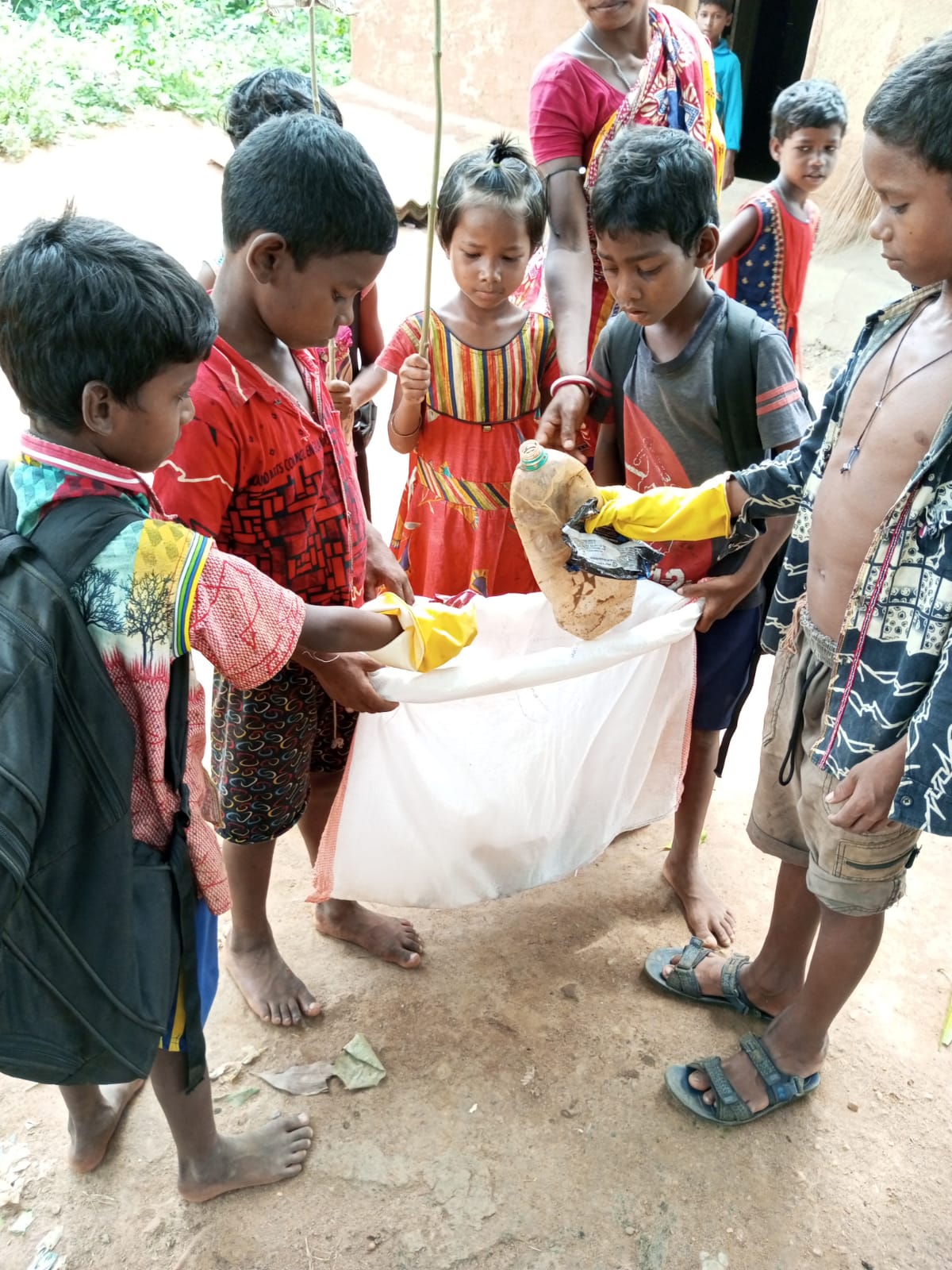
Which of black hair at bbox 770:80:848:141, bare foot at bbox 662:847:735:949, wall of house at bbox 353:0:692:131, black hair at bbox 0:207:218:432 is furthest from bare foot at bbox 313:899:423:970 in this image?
wall of house at bbox 353:0:692:131

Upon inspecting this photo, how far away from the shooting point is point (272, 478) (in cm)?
149

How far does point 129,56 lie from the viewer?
9125 mm

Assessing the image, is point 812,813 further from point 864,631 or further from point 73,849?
point 73,849

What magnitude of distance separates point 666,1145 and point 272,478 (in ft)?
4.39

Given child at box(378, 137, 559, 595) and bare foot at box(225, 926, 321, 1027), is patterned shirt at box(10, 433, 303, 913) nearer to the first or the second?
bare foot at box(225, 926, 321, 1027)

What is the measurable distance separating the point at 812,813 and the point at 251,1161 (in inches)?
43.2

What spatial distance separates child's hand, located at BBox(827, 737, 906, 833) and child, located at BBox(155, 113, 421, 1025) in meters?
0.72

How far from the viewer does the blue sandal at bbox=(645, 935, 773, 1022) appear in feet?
6.39

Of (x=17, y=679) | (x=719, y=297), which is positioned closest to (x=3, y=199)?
(x=719, y=297)

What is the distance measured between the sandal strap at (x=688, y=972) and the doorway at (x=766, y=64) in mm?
7683

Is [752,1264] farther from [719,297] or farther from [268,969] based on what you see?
[719,297]

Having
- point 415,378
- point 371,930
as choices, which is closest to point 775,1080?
point 371,930

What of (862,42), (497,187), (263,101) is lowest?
(497,187)

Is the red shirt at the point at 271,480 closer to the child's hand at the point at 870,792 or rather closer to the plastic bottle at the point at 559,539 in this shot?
the plastic bottle at the point at 559,539
